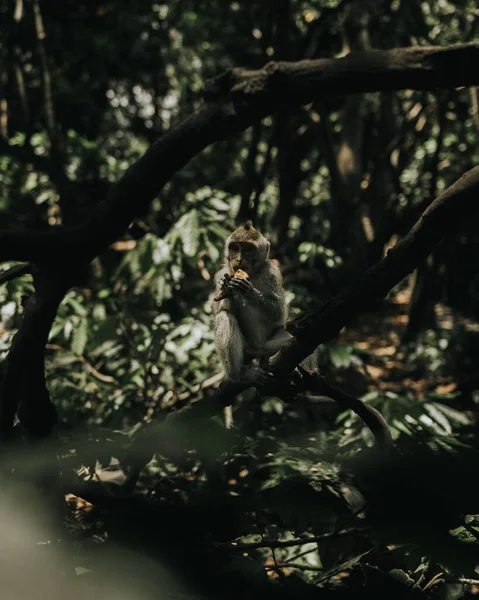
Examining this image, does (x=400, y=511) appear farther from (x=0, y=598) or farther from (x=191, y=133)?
(x=191, y=133)

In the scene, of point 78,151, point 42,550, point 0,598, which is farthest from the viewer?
point 78,151

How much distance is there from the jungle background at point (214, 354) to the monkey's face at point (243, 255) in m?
0.88

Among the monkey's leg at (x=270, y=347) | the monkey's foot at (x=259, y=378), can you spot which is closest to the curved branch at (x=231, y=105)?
the monkey's foot at (x=259, y=378)

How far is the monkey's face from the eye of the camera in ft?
11.3

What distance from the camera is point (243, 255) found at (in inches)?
136

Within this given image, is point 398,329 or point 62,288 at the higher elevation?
point 62,288

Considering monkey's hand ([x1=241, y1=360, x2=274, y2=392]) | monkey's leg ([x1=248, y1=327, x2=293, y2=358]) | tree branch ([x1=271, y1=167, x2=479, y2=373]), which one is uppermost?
tree branch ([x1=271, y1=167, x2=479, y2=373])

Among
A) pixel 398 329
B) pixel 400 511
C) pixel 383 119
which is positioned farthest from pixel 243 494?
pixel 398 329

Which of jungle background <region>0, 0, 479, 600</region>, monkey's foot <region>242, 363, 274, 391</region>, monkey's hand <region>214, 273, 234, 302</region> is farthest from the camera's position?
monkey's hand <region>214, 273, 234, 302</region>

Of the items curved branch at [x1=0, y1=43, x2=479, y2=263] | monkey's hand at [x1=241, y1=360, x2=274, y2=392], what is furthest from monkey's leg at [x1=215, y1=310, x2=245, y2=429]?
curved branch at [x1=0, y1=43, x2=479, y2=263]

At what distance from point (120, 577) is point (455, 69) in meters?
2.52

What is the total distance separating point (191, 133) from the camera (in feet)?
10.2

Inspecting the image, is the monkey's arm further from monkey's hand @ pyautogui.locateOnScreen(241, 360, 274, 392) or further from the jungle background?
the jungle background

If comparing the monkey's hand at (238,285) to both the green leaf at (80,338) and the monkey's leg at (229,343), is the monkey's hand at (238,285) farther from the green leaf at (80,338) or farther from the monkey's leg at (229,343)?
the green leaf at (80,338)
